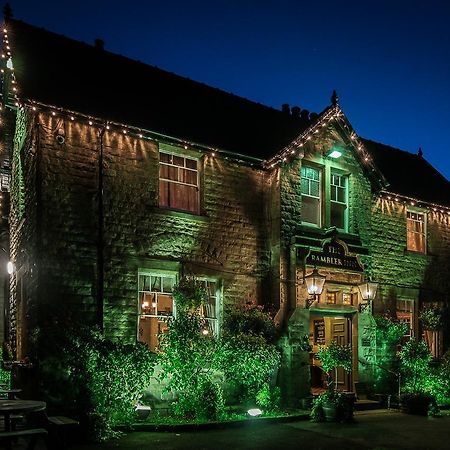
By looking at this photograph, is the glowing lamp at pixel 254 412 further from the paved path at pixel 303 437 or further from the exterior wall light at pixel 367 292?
the exterior wall light at pixel 367 292

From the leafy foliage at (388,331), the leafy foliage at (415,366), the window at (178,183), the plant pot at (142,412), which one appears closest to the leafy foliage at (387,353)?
the leafy foliage at (388,331)

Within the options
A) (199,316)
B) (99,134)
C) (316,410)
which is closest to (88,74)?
(99,134)

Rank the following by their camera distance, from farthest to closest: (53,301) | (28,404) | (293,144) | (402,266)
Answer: (402,266) < (293,144) < (53,301) < (28,404)

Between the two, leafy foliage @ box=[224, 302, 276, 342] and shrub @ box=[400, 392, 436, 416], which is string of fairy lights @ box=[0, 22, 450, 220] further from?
shrub @ box=[400, 392, 436, 416]

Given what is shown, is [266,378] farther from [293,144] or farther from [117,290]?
[293,144]

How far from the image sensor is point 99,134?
48.1 ft

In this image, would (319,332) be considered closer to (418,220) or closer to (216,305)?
(418,220)

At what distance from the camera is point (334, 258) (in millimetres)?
17344

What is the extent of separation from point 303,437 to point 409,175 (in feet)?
43.8

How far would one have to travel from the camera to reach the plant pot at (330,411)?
47.0 feet

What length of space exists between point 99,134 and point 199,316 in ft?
16.2

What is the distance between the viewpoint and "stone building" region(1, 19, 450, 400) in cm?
1395

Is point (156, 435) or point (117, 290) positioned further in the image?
point (117, 290)

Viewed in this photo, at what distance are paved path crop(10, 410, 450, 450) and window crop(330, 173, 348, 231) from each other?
6.09m
